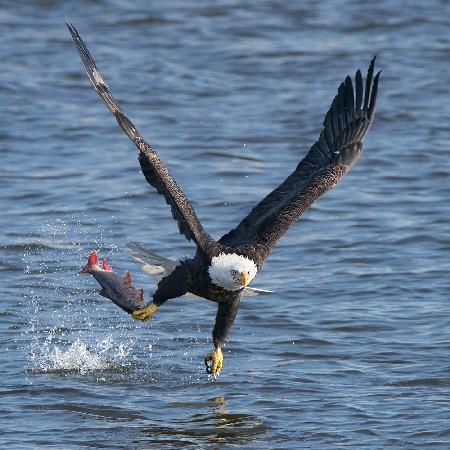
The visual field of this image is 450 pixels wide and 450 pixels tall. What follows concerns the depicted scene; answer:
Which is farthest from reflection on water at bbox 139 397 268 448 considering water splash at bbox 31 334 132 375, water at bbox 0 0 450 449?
water splash at bbox 31 334 132 375

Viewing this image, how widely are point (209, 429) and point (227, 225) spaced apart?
409 cm

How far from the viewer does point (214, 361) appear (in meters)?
7.80

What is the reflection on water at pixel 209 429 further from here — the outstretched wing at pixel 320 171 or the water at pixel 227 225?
the outstretched wing at pixel 320 171

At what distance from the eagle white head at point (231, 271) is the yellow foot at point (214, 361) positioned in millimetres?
678

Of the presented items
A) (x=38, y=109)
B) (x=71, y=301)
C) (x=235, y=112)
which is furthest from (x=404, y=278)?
(x=38, y=109)

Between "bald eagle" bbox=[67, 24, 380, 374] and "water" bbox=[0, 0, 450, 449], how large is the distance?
61 cm

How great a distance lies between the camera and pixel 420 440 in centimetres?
706

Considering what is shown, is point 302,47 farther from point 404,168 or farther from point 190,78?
point 404,168

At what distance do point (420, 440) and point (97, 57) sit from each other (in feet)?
33.7

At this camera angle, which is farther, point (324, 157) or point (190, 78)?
point (190, 78)

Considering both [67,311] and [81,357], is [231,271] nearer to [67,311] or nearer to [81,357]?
[81,357]

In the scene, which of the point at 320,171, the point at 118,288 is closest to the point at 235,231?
the point at 320,171

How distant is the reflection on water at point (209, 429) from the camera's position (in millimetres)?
7086

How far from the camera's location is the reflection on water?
7.09 meters
